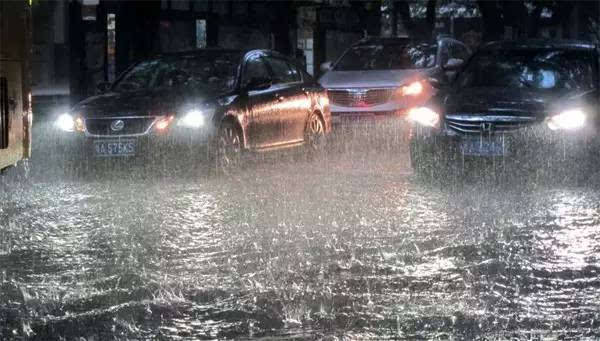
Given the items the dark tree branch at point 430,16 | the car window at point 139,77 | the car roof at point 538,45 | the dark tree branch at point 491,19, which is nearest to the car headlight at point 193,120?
the car window at point 139,77

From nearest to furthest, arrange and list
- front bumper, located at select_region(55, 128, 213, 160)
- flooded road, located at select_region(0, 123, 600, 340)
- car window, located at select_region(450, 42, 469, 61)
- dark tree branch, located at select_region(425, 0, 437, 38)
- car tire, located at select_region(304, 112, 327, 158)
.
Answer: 1. flooded road, located at select_region(0, 123, 600, 340)
2. front bumper, located at select_region(55, 128, 213, 160)
3. car tire, located at select_region(304, 112, 327, 158)
4. car window, located at select_region(450, 42, 469, 61)
5. dark tree branch, located at select_region(425, 0, 437, 38)

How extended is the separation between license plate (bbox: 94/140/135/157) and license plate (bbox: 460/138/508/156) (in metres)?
3.71

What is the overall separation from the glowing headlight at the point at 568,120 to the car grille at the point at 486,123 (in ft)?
0.73

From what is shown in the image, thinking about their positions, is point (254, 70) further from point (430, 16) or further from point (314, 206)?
point (430, 16)

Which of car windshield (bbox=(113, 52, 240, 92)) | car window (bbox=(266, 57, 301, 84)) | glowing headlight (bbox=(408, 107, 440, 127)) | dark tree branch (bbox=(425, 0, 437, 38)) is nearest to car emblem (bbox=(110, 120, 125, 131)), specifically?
car windshield (bbox=(113, 52, 240, 92))

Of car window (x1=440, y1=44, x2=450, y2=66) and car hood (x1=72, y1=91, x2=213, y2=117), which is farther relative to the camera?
car window (x1=440, y1=44, x2=450, y2=66)

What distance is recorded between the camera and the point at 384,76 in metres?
19.7

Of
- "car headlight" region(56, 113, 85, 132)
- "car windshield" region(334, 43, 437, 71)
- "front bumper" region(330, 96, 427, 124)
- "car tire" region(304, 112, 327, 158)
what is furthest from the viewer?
"car windshield" region(334, 43, 437, 71)

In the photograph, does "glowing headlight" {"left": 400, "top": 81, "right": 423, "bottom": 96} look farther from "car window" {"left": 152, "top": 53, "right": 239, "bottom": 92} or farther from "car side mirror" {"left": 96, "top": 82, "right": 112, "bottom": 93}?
"car side mirror" {"left": 96, "top": 82, "right": 112, "bottom": 93}

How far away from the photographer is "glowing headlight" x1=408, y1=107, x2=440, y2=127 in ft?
43.0

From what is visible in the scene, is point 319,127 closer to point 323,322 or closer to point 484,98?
point 484,98

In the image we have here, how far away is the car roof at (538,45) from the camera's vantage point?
572 inches

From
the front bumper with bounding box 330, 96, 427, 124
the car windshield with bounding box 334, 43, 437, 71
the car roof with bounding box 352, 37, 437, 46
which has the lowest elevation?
the front bumper with bounding box 330, 96, 427, 124

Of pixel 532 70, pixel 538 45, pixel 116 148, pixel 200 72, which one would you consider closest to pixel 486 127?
pixel 532 70
